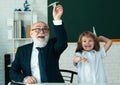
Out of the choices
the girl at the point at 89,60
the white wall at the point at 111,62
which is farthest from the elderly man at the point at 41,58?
the white wall at the point at 111,62

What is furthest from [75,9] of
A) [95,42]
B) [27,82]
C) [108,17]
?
[27,82]

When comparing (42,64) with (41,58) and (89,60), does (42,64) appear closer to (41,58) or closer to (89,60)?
(41,58)

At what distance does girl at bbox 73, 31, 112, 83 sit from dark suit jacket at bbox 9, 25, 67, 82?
22cm

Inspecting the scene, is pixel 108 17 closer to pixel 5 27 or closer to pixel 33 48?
pixel 5 27

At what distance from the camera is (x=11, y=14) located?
5.47m

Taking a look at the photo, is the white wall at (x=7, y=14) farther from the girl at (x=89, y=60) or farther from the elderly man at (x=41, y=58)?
the elderly man at (x=41, y=58)

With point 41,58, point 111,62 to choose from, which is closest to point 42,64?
point 41,58

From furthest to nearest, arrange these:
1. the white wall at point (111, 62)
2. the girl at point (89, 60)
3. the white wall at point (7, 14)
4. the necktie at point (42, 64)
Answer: the white wall at point (7, 14) → the white wall at point (111, 62) → the girl at point (89, 60) → the necktie at point (42, 64)

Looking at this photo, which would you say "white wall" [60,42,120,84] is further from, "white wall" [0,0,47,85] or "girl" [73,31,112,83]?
"girl" [73,31,112,83]

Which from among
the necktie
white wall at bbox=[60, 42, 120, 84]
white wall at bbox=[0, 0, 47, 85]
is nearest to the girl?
the necktie

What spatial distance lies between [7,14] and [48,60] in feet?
9.59

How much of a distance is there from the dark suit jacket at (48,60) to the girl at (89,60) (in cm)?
22

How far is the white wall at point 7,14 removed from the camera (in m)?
5.46

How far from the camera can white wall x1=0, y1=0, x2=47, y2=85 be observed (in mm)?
5461
